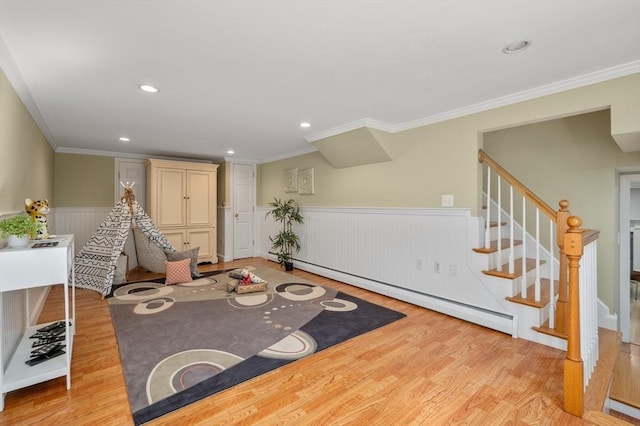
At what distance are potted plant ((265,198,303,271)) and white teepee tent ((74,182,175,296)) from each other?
7.30 feet

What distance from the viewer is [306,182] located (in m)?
5.42

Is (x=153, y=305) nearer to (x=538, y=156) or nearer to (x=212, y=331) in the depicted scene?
(x=212, y=331)

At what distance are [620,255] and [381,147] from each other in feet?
9.27

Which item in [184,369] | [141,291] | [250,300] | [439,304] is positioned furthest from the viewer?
[141,291]

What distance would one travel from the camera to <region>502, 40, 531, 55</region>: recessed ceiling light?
6.13 feet

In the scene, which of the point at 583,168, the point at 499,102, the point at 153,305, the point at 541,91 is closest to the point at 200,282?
the point at 153,305

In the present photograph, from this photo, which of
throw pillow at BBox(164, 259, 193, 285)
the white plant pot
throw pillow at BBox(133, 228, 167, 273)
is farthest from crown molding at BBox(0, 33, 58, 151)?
throw pillow at BBox(164, 259, 193, 285)

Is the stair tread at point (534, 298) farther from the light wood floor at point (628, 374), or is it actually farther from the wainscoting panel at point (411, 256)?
the light wood floor at point (628, 374)

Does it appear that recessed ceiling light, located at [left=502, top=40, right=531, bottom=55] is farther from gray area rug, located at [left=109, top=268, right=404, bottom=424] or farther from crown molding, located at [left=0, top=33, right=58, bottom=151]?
crown molding, located at [left=0, top=33, right=58, bottom=151]

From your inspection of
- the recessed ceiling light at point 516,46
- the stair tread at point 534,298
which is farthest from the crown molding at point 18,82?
the stair tread at point 534,298

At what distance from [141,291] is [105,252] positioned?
756 mm

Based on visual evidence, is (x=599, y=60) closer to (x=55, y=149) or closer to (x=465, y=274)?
(x=465, y=274)

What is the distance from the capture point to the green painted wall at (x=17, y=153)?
2.13 metres

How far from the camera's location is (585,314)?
2.01 meters
